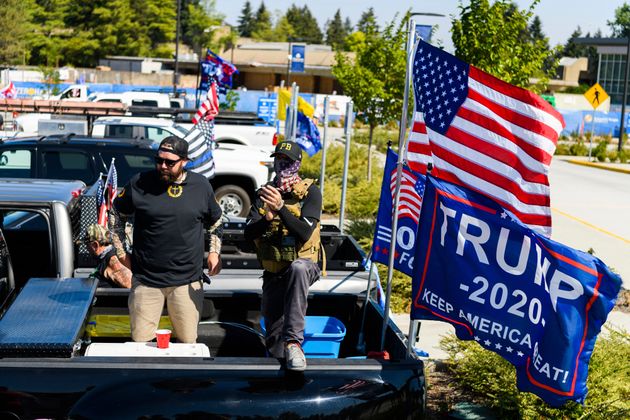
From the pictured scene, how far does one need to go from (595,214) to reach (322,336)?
15.1 meters

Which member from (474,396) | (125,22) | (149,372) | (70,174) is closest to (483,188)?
(149,372)

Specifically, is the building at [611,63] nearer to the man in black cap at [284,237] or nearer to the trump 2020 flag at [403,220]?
the trump 2020 flag at [403,220]

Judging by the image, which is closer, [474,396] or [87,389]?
[87,389]

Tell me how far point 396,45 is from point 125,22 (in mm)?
73209

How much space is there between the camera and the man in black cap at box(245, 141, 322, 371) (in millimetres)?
4672

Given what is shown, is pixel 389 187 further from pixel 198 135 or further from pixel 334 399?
pixel 198 135

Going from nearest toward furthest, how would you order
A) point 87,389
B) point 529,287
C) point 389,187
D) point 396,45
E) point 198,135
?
1. point 87,389
2. point 529,287
3. point 389,187
4. point 198,135
5. point 396,45

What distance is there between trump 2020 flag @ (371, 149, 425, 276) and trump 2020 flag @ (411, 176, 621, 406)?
1.61 meters

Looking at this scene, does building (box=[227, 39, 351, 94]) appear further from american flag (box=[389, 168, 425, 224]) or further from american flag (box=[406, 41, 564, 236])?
american flag (box=[406, 41, 564, 236])

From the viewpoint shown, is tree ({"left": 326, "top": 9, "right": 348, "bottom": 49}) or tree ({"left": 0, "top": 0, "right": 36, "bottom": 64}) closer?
tree ({"left": 0, "top": 0, "right": 36, "bottom": 64})

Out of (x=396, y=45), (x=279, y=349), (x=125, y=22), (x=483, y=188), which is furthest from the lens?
(x=125, y=22)

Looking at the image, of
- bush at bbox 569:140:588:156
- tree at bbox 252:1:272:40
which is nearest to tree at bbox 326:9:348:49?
tree at bbox 252:1:272:40

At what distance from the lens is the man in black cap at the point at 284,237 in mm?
4672

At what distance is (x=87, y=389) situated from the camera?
12.0 ft
